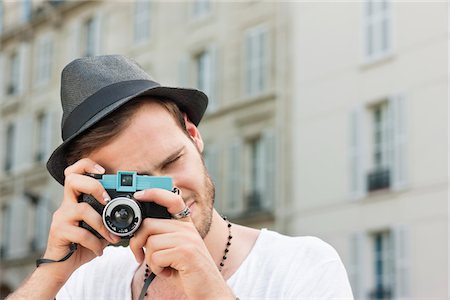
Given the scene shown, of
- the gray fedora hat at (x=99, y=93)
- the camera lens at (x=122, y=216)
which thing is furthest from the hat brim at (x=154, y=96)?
the camera lens at (x=122, y=216)

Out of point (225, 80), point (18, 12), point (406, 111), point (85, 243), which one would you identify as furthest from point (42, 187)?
point (85, 243)

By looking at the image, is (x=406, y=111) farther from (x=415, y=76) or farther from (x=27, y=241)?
(x=27, y=241)

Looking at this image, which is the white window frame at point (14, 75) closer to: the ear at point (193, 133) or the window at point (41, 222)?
the window at point (41, 222)

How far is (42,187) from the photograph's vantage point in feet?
86.8

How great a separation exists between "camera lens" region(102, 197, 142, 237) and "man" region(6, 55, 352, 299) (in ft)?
Result: 0.07

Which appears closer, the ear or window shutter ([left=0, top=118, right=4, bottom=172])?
the ear

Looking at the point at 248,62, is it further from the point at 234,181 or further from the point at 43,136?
the point at 43,136

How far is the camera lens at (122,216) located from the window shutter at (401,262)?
15.2m

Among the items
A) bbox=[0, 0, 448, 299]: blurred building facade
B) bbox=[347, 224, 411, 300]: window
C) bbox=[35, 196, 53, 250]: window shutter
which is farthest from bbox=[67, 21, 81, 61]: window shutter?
bbox=[347, 224, 411, 300]: window

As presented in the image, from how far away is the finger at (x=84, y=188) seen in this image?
7.35 ft

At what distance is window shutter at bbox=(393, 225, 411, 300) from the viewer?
17000mm

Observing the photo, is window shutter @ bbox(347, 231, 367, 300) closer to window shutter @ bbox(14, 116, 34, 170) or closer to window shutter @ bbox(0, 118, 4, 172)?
window shutter @ bbox(14, 116, 34, 170)

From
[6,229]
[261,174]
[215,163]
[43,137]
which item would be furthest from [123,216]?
[6,229]

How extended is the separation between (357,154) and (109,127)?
16.2 metres
